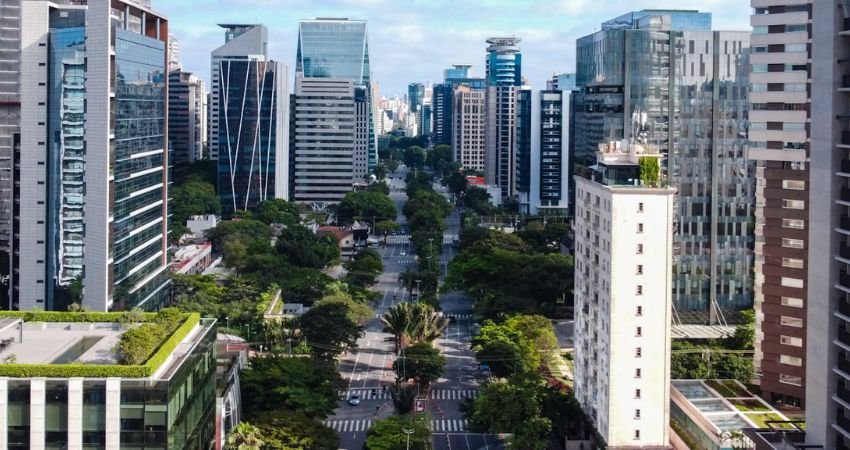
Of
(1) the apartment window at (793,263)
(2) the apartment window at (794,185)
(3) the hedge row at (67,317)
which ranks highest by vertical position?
(2) the apartment window at (794,185)

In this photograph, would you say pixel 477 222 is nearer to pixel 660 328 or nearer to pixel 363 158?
pixel 363 158

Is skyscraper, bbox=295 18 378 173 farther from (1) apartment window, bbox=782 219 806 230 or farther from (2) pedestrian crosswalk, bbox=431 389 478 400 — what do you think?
(1) apartment window, bbox=782 219 806 230

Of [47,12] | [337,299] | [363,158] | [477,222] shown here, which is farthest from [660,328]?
[363,158]

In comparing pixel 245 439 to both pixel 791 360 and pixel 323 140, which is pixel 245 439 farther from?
pixel 323 140

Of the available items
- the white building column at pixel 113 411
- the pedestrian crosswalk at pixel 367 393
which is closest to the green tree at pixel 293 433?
the white building column at pixel 113 411

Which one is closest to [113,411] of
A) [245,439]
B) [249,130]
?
[245,439]

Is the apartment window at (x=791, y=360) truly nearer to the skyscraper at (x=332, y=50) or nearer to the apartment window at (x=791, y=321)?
the apartment window at (x=791, y=321)

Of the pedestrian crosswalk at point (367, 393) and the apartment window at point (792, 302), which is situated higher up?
the apartment window at point (792, 302)

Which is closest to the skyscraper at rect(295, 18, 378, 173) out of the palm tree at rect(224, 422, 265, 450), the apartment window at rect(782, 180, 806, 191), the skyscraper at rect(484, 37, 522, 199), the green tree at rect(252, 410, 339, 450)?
the skyscraper at rect(484, 37, 522, 199)
